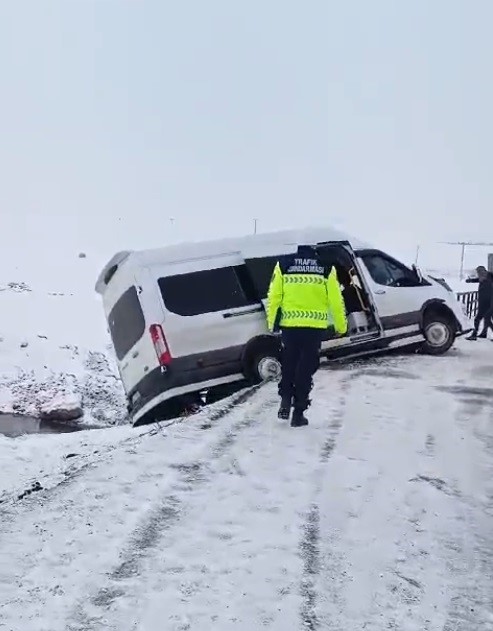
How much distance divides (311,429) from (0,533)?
10.3 ft

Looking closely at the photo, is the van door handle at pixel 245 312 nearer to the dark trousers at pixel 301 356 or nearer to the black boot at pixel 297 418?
the dark trousers at pixel 301 356

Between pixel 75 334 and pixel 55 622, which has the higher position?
pixel 55 622

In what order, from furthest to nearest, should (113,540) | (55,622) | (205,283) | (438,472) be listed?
(205,283) < (438,472) < (113,540) < (55,622)

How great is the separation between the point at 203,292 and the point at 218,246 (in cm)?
77

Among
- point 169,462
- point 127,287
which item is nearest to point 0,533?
point 169,462

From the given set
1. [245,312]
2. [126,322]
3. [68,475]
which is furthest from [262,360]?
[68,475]

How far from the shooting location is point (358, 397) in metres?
8.09

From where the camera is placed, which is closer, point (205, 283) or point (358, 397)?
point (358, 397)

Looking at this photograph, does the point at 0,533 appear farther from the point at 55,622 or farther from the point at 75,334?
the point at 75,334

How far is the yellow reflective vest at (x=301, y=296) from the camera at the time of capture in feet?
21.3

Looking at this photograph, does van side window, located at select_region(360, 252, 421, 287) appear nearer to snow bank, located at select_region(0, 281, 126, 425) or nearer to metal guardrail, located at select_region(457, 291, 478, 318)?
snow bank, located at select_region(0, 281, 126, 425)

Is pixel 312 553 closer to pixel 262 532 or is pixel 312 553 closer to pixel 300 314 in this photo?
pixel 262 532

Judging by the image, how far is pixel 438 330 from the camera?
1151 cm

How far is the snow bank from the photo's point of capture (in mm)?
14703
